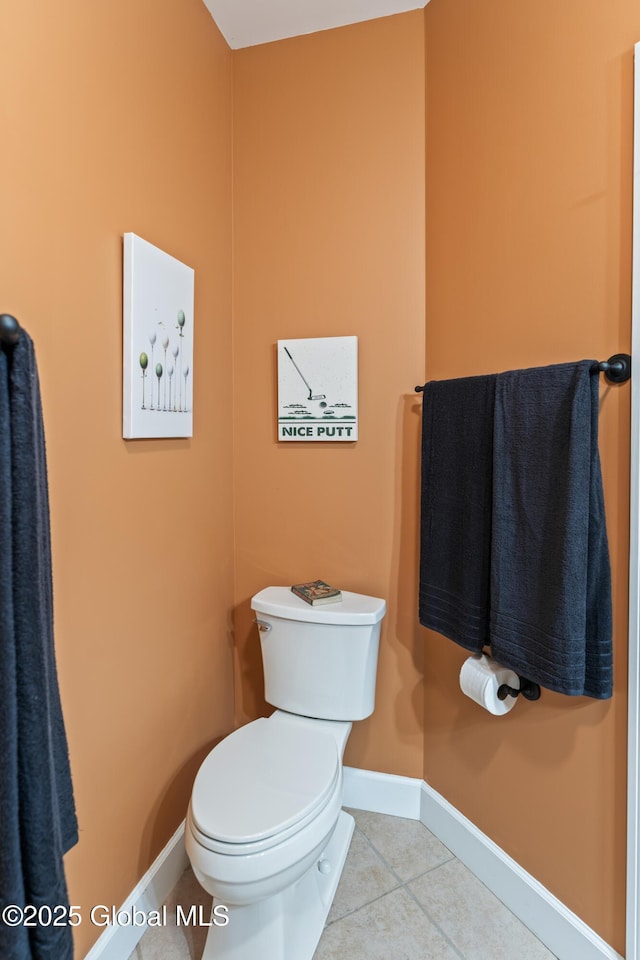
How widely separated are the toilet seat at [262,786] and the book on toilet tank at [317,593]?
0.38 meters

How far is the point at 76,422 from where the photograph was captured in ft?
3.61

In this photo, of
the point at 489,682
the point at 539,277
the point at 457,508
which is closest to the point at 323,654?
the point at 489,682

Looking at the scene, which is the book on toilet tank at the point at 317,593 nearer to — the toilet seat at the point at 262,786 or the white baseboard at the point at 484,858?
the toilet seat at the point at 262,786

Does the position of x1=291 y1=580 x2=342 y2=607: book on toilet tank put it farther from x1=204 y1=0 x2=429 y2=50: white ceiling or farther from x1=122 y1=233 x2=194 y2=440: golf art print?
x1=204 y1=0 x2=429 y2=50: white ceiling

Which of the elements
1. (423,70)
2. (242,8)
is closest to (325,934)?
(423,70)

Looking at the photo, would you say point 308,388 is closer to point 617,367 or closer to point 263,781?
point 617,367

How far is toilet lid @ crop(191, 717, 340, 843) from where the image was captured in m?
1.11

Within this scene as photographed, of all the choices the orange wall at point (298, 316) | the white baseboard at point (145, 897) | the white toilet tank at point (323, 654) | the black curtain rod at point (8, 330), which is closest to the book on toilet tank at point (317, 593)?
the white toilet tank at point (323, 654)

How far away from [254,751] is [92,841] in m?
0.42

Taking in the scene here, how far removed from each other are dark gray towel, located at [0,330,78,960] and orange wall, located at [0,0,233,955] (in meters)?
0.35

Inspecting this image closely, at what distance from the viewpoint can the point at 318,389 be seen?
5.76 feet

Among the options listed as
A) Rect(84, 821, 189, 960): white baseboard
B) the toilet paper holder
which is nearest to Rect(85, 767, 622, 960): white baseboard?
Rect(84, 821, 189, 960): white baseboard

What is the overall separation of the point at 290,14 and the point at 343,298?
947 millimetres

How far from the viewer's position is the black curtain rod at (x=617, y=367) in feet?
3.55
